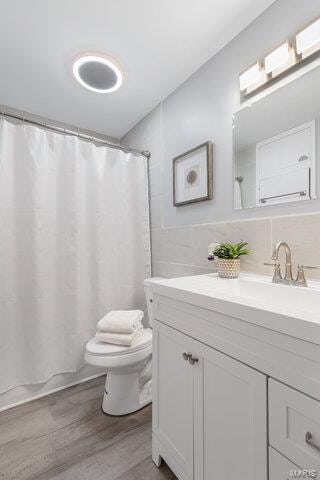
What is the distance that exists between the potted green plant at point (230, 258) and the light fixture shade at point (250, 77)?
0.86 metres

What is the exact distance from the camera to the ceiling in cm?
116

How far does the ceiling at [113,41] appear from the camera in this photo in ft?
3.80

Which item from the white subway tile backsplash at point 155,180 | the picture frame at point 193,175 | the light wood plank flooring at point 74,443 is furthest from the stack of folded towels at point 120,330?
the white subway tile backsplash at point 155,180

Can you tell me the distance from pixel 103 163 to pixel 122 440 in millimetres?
1794

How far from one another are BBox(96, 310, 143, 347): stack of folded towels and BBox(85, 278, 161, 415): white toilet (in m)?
0.03

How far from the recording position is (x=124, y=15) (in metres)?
1.20

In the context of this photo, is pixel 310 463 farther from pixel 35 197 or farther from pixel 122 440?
pixel 35 197

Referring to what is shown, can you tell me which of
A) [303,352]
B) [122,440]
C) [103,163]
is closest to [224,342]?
[303,352]

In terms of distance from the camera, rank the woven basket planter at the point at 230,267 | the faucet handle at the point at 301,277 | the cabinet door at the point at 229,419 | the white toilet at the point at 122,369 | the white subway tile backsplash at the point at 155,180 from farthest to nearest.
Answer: the white subway tile backsplash at the point at 155,180
the white toilet at the point at 122,369
the woven basket planter at the point at 230,267
the faucet handle at the point at 301,277
the cabinet door at the point at 229,419

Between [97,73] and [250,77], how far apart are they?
1008 mm

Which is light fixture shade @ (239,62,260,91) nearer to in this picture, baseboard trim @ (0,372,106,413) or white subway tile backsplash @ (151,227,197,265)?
Result: white subway tile backsplash @ (151,227,197,265)

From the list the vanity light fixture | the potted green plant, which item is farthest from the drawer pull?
the vanity light fixture

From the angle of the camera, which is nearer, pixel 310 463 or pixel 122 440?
pixel 310 463

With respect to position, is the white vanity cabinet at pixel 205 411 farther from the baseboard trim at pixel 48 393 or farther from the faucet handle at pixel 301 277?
the baseboard trim at pixel 48 393
